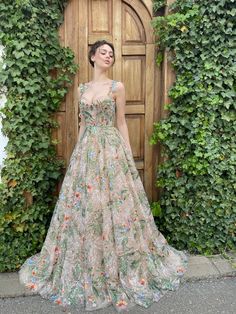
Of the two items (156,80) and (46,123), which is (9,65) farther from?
(156,80)

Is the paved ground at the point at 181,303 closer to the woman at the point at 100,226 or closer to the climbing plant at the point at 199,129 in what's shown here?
the woman at the point at 100,226

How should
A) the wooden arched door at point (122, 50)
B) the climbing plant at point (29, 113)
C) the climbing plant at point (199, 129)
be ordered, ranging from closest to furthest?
the climbing plant at point (29, 113), the climbing plant at point (199, 129), the wooden arched door at point (122, 50)

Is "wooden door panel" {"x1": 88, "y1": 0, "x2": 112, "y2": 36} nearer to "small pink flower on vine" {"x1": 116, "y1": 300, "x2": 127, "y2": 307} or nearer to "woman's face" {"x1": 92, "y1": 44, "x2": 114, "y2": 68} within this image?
"woman's face" {"x1": 92, "y1": 44, "x2": 114, "y2": 68}

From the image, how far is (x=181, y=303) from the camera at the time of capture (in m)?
2.90

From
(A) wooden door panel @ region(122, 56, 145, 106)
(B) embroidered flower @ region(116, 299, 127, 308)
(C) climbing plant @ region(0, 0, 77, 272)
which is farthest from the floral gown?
(A) wooden door panel @ region(122, 56, 145, 106)

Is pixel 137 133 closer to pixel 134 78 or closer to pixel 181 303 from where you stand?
pixel 134 78

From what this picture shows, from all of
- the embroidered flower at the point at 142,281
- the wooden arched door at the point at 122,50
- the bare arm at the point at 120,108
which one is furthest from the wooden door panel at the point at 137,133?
the embroidered flower at the point at 142,281

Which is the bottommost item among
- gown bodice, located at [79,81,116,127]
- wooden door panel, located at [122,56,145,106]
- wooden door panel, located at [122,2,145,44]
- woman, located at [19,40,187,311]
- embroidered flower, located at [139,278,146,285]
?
embroidered flower, located at [139,278,146,285]

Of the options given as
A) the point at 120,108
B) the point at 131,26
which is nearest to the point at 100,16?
the point at 131,26

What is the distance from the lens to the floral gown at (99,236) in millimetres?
2918

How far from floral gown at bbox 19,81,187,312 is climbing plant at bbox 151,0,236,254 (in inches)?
23.0

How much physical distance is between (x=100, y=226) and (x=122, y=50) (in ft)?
5.84

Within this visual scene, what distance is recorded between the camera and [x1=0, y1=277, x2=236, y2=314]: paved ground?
2.80 metres

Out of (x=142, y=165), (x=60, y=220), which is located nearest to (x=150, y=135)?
(x=142, y=165)
